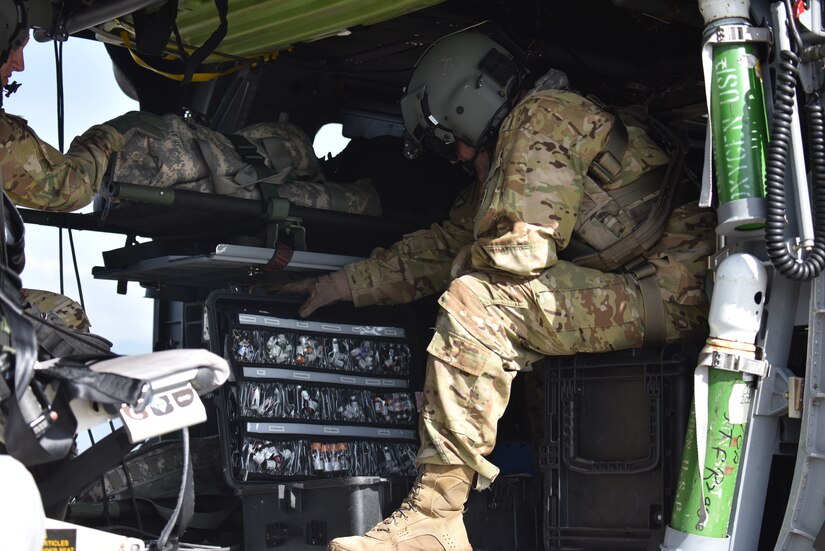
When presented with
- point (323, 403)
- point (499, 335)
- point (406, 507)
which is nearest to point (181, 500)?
point (406, 507)

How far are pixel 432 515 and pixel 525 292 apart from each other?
73 cm

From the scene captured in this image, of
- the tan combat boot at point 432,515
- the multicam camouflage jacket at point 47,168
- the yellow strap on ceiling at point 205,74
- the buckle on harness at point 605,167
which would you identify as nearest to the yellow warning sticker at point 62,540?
the tan combat boot at point 432,515

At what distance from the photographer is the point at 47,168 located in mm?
3559

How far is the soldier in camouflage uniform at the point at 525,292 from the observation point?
337 centimetres

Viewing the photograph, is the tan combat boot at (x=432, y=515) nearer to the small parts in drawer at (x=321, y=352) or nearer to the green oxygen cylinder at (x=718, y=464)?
the green oxygen cylinder at (x=718, y=464)

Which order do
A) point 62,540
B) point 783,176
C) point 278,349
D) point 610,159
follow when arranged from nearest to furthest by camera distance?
1. point 62,540
2. point 783,176
3. point 610,159
4. point 278,349

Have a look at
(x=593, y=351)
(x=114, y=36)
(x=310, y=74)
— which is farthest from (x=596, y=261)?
(x=114, y=36)

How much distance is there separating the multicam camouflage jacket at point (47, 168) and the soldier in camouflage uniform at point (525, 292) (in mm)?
1203

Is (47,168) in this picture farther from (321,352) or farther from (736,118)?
(736,118)

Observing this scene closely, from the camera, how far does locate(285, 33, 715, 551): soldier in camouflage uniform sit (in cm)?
337

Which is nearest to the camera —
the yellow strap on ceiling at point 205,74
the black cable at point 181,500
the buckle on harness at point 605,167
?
the black cable at point 181,500

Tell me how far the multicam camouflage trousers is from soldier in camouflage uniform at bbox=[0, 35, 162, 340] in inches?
47.7

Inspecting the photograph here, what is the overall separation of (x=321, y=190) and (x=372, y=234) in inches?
10.3

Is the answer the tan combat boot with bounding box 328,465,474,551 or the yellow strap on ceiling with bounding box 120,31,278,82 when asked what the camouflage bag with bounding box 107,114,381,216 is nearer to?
the yellow strap on ceiling with bounding box 120,31,278,82
